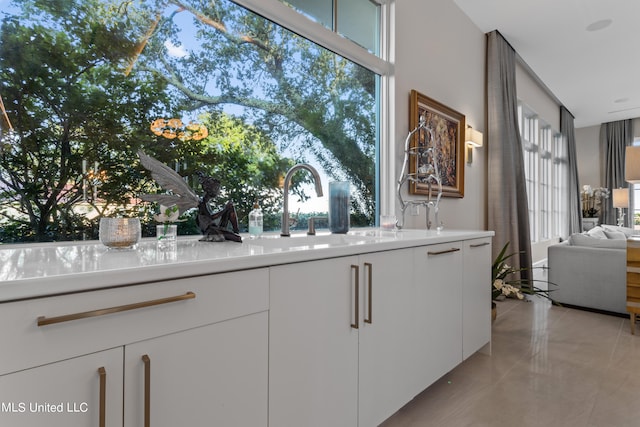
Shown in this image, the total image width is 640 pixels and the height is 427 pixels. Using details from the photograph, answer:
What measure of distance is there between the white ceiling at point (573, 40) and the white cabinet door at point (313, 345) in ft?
10.8

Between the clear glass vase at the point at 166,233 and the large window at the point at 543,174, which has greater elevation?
the large window at the point at 543,174

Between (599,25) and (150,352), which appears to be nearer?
(150,352)

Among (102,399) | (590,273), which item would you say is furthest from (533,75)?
(102,399)

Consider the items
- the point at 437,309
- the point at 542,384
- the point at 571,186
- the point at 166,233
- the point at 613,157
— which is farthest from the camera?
the point at 613,157

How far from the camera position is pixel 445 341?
179 cm

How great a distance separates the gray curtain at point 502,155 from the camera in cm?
376

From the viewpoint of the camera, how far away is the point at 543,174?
6.43 m

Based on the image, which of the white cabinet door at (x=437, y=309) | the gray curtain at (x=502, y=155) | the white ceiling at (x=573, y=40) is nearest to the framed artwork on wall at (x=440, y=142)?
the gray curtain at (x=502, y=155)

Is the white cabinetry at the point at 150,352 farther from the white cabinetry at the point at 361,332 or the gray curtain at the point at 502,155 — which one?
the gray curtain at the point at 502,155

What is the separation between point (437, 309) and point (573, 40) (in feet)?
13.4

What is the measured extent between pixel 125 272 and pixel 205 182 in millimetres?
678

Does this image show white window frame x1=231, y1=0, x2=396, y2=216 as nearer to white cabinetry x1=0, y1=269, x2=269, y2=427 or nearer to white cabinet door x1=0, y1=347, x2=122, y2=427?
white cabinetry x1=0, y1=269, x2=269, y2=427

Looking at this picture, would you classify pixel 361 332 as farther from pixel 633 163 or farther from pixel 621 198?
pixel 621 198

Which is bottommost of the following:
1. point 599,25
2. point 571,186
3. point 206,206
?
point 206,206
